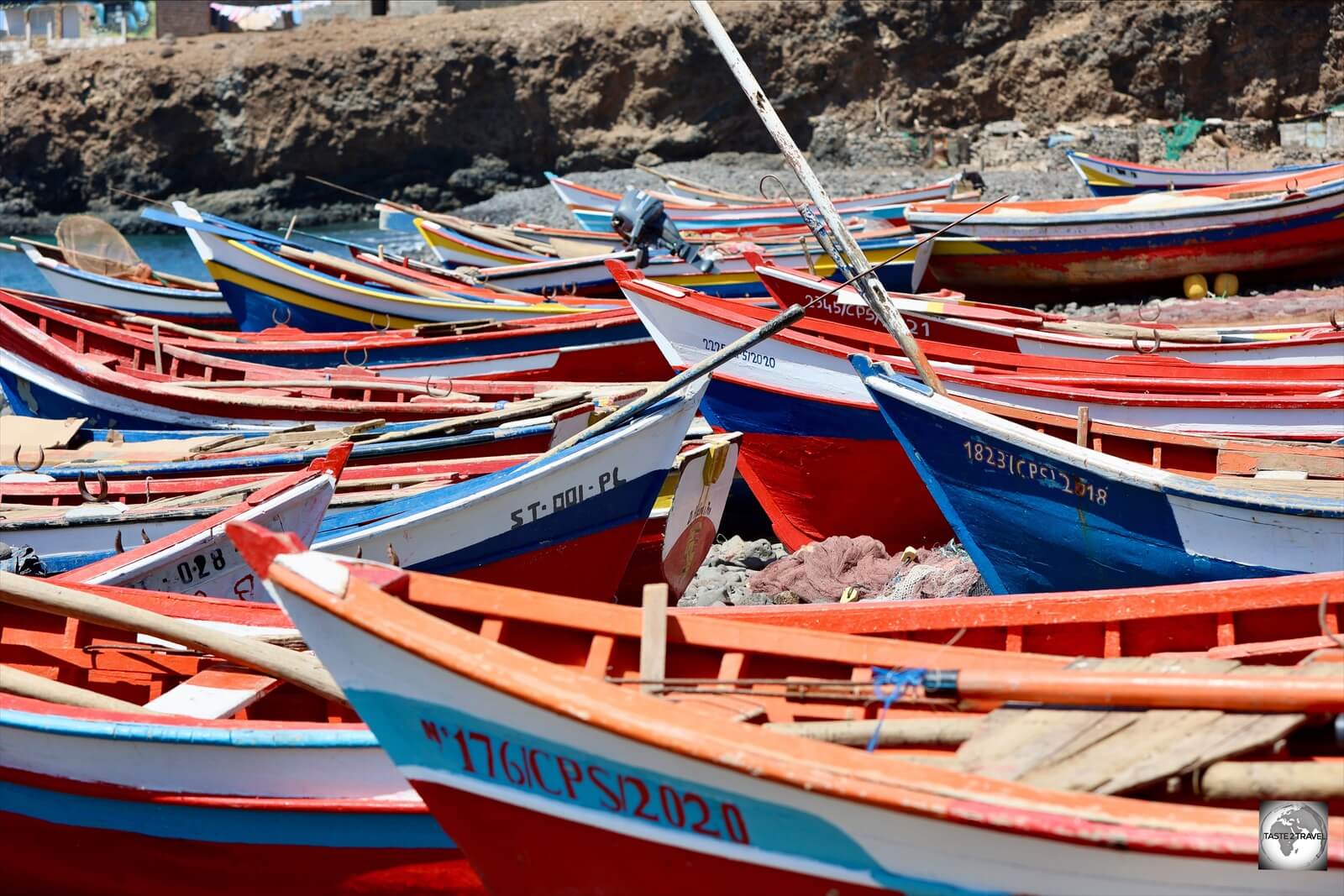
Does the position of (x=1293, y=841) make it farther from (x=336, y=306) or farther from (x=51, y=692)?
(x=336, y=306)

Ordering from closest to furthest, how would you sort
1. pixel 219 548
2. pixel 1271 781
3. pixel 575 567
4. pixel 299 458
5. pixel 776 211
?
pixel 1271 781 < pixel 219 548 < pixel 575 567 < pixel 299 458 < pixel 776 211

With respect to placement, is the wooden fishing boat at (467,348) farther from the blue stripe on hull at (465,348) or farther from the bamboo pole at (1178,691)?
the bamboo pole at (1178,691)

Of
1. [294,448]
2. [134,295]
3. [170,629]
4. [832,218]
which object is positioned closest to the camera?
[170,629]

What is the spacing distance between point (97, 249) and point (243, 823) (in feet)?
35.0

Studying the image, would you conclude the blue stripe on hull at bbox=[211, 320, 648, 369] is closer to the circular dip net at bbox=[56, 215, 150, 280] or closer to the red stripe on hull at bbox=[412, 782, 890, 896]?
the circular dip net at bbox=[56, 215, 150, 280]

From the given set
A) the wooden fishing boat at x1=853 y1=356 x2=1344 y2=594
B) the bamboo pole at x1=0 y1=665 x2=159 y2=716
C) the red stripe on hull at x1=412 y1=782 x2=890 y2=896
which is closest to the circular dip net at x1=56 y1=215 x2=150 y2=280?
the bamboo pole at x1=0 y1=665 x2=159 y2=716

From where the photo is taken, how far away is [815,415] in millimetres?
7426

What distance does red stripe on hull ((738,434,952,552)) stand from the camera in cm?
743

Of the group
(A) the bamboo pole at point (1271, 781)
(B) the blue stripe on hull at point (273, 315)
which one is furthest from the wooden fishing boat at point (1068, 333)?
(A) the bamboo pole at point (1271, 781)

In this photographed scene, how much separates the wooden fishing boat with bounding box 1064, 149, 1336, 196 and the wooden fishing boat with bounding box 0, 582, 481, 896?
600 inches

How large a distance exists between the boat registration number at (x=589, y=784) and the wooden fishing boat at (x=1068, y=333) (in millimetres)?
4870

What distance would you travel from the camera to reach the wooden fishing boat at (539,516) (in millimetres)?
5527

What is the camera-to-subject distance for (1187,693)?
2996 mm

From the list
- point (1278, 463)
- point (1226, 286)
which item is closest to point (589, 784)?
point (1278, 463)
